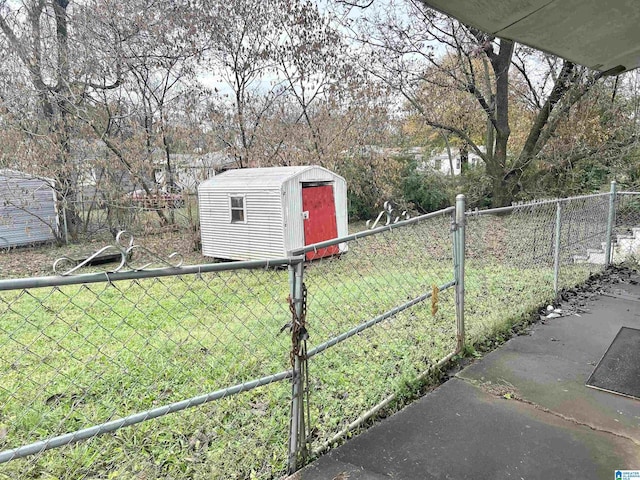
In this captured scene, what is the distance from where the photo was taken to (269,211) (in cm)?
746

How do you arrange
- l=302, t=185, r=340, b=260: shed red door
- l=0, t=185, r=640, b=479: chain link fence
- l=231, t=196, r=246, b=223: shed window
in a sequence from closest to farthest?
l=0, t=185, r=640, b=479: chain link fence, l=302, t=185, r=340, b=260: shed red door, l=231, t=196, r=246, b=223: shed window

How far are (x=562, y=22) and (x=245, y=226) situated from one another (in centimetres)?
640

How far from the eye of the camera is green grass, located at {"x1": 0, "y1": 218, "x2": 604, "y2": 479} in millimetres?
2168

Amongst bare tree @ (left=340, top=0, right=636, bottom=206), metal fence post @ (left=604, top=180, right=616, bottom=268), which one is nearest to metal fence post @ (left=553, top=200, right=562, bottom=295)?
metal fence post @ (left=604, top=180, right=616, bottom=268)

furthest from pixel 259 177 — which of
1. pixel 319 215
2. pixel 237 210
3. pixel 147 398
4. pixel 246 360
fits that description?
pixel 147 398

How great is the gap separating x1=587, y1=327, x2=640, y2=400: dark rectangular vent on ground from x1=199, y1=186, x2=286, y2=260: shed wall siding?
202 inches

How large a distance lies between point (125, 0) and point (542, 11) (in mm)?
11065

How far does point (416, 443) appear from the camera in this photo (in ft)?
7.22

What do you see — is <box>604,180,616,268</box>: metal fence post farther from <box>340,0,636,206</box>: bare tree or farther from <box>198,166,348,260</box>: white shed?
<box>340,0,636,206</box>: bare tree

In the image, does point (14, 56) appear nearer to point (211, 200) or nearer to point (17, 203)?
point (17, 203)

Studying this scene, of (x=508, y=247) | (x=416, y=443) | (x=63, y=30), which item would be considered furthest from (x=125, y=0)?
(x=416, y=443)

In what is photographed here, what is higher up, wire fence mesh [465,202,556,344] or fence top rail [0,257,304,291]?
fence top rail [0,257,304,291]

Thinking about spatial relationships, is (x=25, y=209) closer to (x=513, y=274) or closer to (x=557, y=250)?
(x=513, y=274)

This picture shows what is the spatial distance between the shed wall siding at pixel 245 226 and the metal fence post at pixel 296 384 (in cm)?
546
